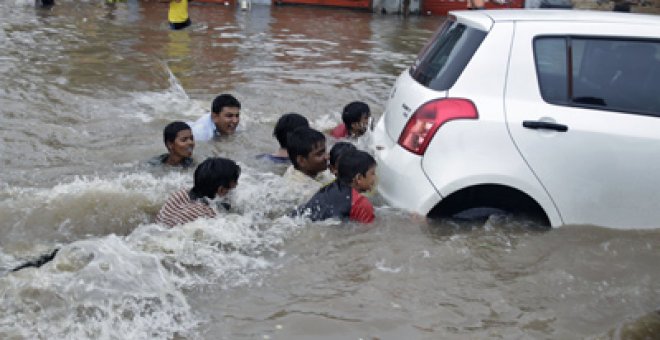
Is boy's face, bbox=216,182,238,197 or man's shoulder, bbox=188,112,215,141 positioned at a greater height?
boy's face, bbox=216,182,238,197

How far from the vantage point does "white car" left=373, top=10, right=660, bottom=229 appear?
4.28 meters

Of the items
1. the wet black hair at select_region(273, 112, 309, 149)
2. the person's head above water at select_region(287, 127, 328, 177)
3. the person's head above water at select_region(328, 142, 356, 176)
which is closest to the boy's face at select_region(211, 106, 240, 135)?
the wet black hair at select_region(273, 112, 309, 149)

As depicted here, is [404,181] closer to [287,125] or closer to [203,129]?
[287,125]

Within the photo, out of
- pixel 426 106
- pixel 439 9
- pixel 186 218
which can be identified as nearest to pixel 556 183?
pixel 426 106

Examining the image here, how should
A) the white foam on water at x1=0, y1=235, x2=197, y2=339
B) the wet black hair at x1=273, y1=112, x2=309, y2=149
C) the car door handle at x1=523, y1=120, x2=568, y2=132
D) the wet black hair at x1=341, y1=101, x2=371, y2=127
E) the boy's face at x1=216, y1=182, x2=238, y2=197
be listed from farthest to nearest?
the wet black hair at x1=341, y1=101, x2=371, y2=127, the wet black hair at x1=273, y1=112, x2=309, y2=149, the boy's face at x1=216, y1=182, x2=238, y2=197, the car door handle at x1=523, y1=120, x2=568, y2=132, the white foam on water at x1=0, y1=235, x2=197, y2=339

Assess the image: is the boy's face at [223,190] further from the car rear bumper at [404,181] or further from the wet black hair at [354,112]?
the wet black hair at [354,112]

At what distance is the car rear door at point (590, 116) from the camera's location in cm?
427

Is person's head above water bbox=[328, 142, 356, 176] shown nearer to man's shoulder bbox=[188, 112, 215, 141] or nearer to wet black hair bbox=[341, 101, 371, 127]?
wet black hair bbox=[341, 101, 371, 127]

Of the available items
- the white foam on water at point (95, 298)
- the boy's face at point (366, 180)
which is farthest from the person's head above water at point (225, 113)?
the white foam on water at point (95, 298)

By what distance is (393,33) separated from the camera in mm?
18031

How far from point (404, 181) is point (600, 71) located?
1.39 m

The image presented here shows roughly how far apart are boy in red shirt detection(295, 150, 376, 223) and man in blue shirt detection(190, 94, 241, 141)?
8.28ft

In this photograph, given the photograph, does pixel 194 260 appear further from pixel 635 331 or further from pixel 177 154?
pixel 635 331

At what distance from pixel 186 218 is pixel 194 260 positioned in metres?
0.44
